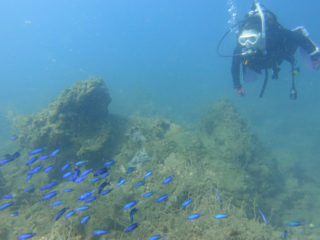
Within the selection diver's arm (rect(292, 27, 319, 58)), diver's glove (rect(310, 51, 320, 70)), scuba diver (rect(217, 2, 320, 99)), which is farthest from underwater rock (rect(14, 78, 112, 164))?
diver's glove (rect(310, 51, 320, 70))

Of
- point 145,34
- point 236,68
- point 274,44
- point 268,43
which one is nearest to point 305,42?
point 274,44

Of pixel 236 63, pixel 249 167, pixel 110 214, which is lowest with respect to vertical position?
pixel 249 167

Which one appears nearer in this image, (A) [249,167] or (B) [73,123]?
(A) [249,167]

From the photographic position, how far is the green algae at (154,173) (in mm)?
4230

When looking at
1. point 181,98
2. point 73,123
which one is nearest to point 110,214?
point 73,123

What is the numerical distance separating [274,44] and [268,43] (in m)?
0.23

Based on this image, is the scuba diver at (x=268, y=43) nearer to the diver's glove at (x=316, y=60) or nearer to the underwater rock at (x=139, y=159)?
the diver's glove at (x=316, y=60)

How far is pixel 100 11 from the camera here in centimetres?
17600

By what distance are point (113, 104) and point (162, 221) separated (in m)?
19.1

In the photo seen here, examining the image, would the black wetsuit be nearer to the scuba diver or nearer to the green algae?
the scuba diver

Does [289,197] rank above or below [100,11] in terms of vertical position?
below

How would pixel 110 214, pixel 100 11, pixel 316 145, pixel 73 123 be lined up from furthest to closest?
pixel 100 11 < pixel 316 145 < pixel 73 123 < pixel 110 214

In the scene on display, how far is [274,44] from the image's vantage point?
19.0 feet

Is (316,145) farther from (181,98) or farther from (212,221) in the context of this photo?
(181,98)
